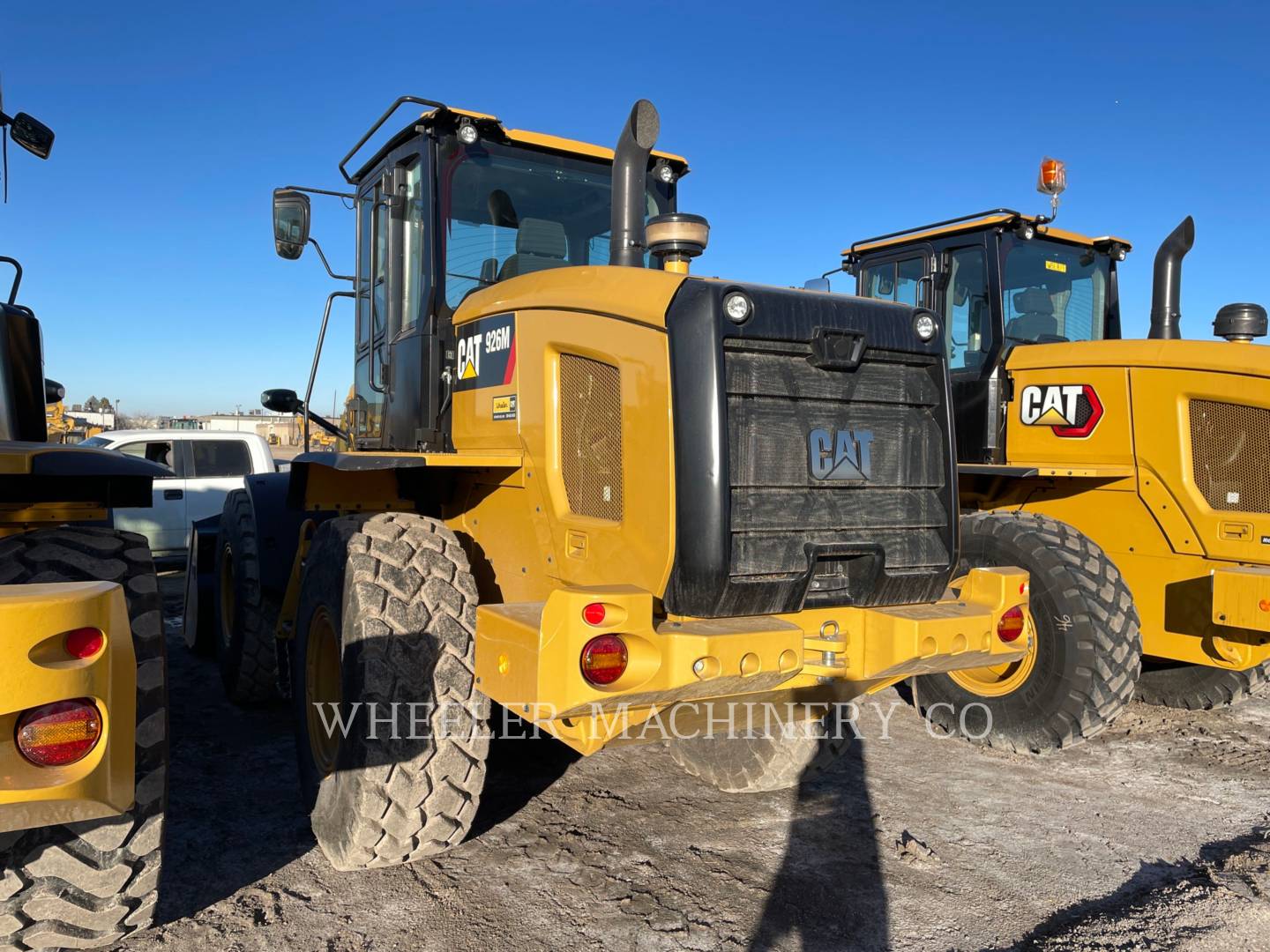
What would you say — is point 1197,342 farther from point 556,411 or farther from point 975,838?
point 556,411

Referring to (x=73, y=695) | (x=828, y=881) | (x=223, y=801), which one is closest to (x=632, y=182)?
(x=73, y=695)

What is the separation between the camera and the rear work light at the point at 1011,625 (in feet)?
11.3

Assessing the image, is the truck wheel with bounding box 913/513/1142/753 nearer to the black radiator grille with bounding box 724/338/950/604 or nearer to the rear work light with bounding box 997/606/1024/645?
the rear work light with bounding box 997/606/1024/645

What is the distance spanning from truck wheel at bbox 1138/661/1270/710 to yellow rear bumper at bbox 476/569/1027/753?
3178 millimetres

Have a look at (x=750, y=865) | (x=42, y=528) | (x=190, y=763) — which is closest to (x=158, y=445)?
(x=190, y=763)

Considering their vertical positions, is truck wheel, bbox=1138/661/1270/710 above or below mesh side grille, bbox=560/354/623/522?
below

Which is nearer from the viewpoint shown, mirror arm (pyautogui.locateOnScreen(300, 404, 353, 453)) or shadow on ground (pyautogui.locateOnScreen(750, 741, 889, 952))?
shadow on ground (pyautogui.locateOnScreen(750, 741, 889, 952))

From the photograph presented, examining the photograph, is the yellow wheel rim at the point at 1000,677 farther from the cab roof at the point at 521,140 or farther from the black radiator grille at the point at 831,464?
the cab roof at the point at 521,140

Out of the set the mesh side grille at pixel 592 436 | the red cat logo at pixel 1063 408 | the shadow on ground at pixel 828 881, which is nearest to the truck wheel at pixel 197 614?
the mesh side grille at pixel 592 436

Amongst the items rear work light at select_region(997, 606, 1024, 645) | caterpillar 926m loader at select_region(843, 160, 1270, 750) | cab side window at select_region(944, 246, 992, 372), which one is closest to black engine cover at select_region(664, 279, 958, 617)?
rear work light at select_region(997, 606, 1024, 645)

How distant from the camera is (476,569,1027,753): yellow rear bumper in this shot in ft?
8.96

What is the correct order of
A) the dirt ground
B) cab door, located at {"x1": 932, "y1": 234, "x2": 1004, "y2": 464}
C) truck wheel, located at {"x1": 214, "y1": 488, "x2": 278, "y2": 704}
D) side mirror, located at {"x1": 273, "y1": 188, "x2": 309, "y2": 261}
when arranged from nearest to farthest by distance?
the dirt ground < side mirror, located at {"x1": 273, "y1": 188, "x2": 309, "y2": 261} < truck wheel, located at {"x1": 214, "y1": 488, "x2": 278, "y2": 704} < cab door, located at {"x1": 932, "y1": 234, "x2": 1004, "y2": 464}

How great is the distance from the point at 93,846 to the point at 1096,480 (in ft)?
16.4

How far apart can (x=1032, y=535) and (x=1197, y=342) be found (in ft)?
4.45
